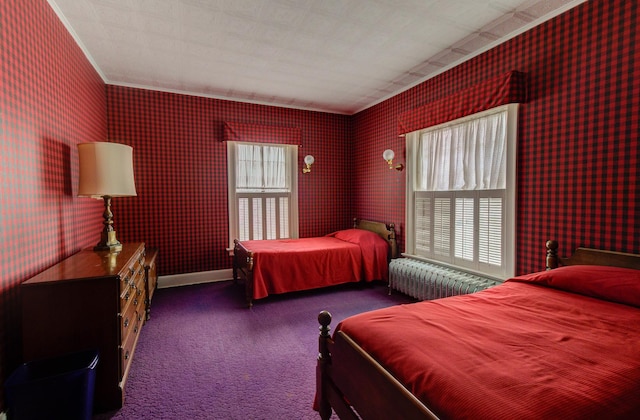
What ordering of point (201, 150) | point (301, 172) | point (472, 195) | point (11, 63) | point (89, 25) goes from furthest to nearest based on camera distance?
point (301, 172)
point (201, 150)
point (472, 195)
point (89, 25)
point (11, 63)

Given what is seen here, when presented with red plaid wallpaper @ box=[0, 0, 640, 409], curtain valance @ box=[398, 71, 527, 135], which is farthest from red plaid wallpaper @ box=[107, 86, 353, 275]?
curtain valance @ box=[398, 71, 527, 135]

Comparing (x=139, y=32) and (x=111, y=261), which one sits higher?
(x=139, y=32)

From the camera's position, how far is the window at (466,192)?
114 inches

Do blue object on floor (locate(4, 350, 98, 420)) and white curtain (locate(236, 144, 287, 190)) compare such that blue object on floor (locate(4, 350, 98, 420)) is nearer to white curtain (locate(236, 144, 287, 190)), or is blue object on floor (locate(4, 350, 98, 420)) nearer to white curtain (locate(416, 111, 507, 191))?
white curtain (locate(236, 144, 287, 190))

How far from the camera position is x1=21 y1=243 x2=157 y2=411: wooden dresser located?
172 centimetres

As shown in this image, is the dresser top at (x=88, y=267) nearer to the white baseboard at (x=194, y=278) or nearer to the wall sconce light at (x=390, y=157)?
the white baseboard at (x=194, y=278)

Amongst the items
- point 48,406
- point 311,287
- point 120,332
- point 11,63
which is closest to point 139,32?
point 11,63

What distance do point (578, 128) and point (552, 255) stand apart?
99 cm

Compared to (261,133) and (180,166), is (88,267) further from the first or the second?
(261,133)

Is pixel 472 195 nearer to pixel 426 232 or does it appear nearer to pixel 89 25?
pixel 426 232

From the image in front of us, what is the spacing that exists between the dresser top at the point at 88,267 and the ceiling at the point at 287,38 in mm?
1913

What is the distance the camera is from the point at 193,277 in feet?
14.6

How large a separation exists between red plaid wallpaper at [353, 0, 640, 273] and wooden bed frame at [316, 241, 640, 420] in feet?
1.31

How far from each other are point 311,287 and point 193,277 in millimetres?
1784
